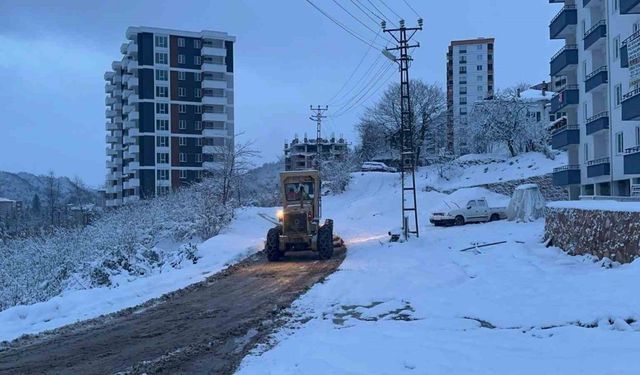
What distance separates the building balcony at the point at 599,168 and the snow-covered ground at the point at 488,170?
11.6m

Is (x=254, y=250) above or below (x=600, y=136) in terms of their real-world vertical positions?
below

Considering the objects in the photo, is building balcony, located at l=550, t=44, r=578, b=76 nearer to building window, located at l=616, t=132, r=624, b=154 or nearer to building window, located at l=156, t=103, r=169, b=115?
building window, located at l=616, t=132, r=624, b=154

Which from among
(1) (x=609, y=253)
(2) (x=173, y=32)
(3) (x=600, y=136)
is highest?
(2) (x=173, y=32)

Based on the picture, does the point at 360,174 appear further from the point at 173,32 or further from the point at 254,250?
the point at 254,250

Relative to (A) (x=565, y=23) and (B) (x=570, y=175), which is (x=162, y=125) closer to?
(A) (x=565, y=23)

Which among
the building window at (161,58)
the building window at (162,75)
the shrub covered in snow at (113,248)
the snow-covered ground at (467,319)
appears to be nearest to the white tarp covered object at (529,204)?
the snow-covered ground at (467,319)

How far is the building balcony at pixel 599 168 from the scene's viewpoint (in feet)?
112

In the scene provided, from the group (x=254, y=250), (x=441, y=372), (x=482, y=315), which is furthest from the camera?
(x=254, y=250)

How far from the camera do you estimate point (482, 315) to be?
10.3 meters

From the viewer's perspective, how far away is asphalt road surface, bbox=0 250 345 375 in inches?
325

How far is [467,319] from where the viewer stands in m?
10.2

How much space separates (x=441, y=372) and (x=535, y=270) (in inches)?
365

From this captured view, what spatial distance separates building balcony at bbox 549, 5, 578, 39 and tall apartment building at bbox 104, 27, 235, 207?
49852 millimetres

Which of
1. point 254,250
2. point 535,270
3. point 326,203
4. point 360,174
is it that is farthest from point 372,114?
point 535,270
